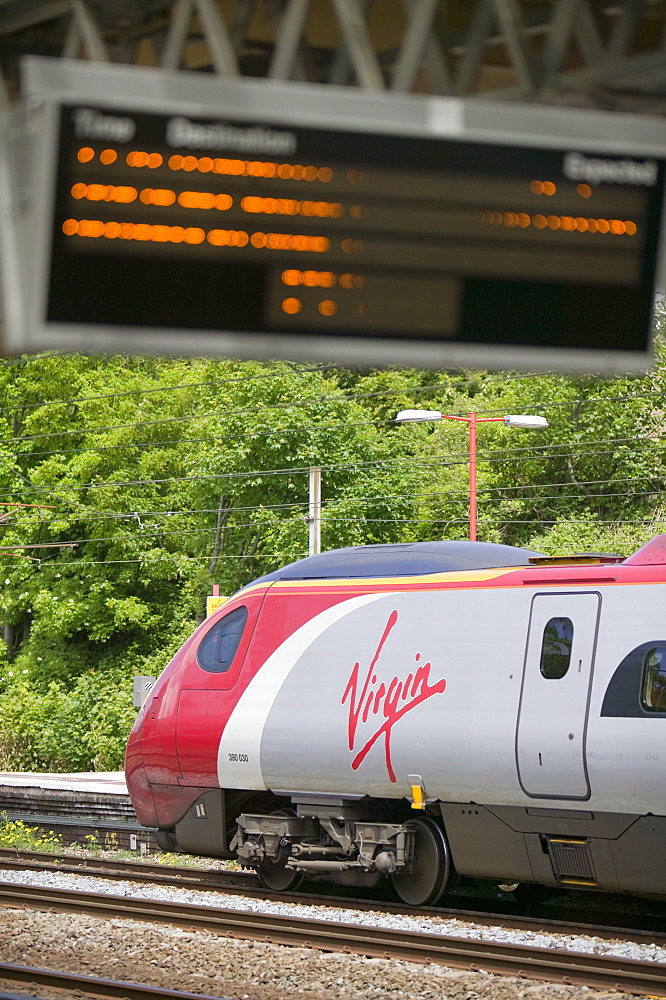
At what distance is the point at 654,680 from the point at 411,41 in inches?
289

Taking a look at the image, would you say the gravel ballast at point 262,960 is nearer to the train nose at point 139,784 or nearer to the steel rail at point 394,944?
the steel rail at point 394,944

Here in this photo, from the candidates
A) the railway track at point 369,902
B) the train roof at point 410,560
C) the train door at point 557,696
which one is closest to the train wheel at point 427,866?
the railway track at point 369,902

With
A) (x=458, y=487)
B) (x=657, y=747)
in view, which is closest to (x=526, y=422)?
(x=657, y=747)

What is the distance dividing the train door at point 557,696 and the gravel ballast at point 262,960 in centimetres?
137

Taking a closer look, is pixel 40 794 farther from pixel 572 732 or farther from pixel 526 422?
pixel 572 732

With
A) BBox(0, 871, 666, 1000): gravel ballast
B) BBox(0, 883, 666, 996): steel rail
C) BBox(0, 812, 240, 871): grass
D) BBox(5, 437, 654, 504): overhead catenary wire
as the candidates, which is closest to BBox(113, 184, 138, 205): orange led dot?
BBox(0, 871, 666, 1000): gravel ballast

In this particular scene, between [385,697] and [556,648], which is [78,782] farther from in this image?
[556,648]

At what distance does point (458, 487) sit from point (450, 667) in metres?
31.2

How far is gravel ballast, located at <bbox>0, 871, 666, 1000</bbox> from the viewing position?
10.5 m

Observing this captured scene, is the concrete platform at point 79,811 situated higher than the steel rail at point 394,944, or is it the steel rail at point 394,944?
the steel rail at point 394,944

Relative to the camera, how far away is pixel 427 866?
45.3 feet

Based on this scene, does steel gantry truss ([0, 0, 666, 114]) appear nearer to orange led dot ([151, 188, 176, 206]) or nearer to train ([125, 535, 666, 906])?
orange led dot ([151, 188, 176, 206])

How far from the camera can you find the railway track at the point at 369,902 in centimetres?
1301

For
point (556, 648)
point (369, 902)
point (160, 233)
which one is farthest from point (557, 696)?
point (160, 233)
